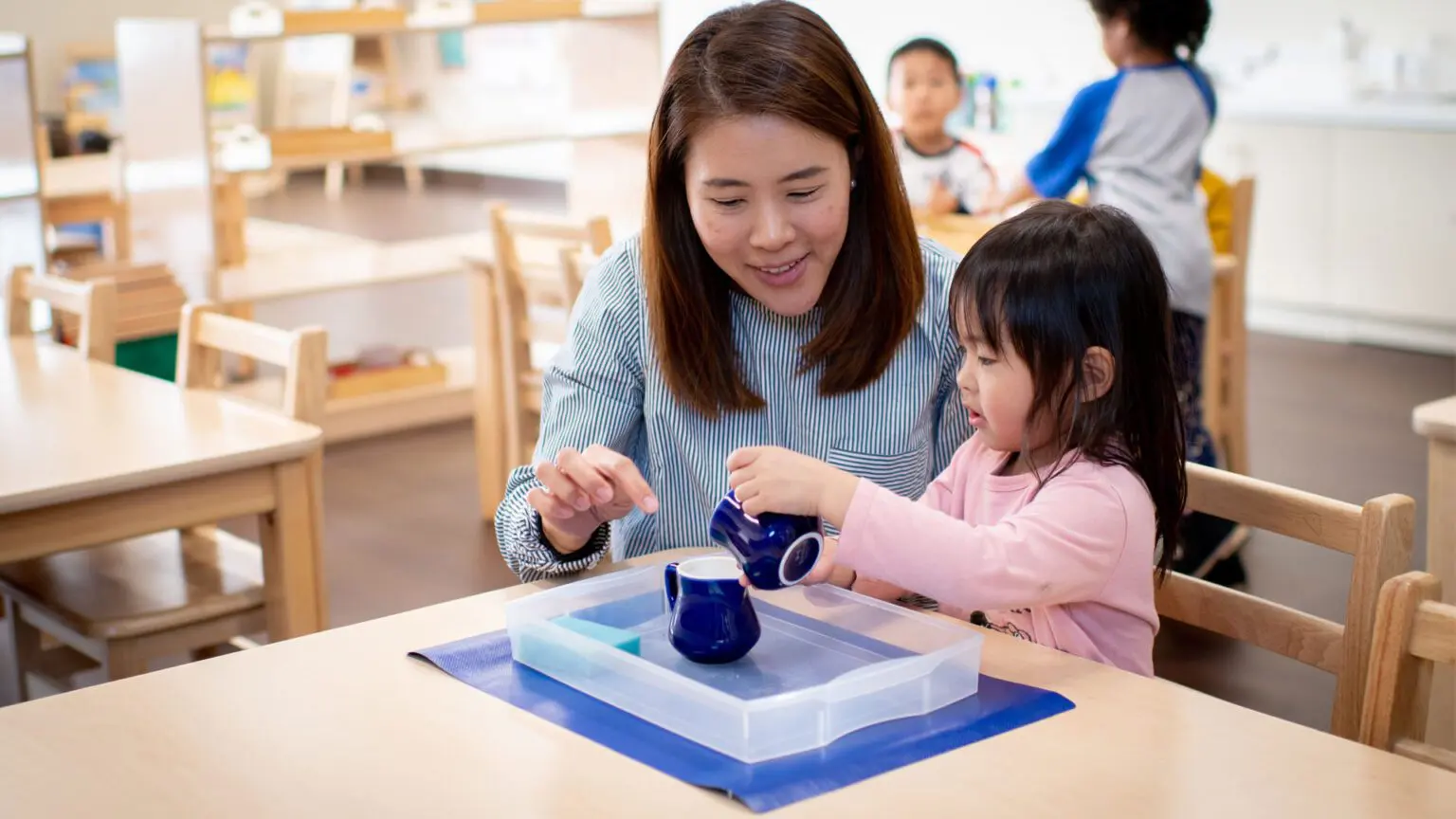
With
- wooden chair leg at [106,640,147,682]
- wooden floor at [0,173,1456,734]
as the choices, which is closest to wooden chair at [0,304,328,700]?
wooden chair leg at [106,640,147,682]

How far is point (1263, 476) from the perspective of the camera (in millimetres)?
4105

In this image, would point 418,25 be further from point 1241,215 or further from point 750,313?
point 750,313

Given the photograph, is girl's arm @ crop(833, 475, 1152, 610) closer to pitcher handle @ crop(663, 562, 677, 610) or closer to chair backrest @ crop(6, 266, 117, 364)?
pitcher handle @ crop(663, 562, 677, 610)

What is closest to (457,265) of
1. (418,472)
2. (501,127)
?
(501,127)

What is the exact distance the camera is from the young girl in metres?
1.28

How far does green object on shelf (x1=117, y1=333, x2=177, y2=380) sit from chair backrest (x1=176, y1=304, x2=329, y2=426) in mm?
1060

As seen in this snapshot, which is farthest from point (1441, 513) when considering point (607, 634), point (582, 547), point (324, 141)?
point (324, 141)

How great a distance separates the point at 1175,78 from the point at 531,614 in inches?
97.3

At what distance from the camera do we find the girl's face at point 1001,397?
54.5 inches

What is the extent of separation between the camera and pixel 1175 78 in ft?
11.0

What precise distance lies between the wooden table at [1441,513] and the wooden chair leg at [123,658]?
167 cm

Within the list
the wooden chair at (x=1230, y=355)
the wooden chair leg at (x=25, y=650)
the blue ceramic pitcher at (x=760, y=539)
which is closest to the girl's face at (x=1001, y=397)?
the blue ceramic pitcher at (x=760, y=539)

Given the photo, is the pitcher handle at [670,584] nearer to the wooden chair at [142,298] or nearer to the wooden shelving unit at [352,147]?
the wooden chair at [142,298]

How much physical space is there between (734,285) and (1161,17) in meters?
1.96
